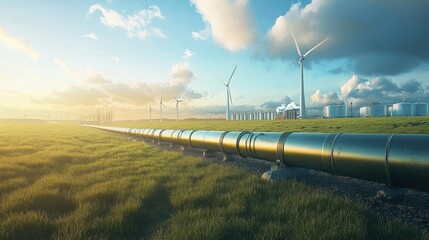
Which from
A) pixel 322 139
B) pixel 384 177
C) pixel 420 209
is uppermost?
pixel 322 139

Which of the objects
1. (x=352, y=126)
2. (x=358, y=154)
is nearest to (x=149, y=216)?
(x=358, y=154)

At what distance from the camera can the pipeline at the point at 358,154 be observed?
5.75m

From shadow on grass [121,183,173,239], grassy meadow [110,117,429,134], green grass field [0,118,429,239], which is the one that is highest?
grassy meadow [110,117,429,134]

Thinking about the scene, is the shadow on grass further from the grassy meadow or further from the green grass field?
the grassy meadow

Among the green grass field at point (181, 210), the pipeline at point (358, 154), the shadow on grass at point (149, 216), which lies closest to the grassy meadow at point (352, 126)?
the pipeline at point (358, 154)

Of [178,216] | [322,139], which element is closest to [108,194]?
[178,216]

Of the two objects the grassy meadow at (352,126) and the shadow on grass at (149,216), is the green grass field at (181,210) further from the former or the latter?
the grassy meadow at (352,126)

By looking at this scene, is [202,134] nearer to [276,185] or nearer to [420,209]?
[276,185]

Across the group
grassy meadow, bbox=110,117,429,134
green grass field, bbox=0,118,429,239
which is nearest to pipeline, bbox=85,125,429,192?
green grass field, bbox=0,118,429,239

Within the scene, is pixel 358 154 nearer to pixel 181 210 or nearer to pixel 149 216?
pixel 181 210

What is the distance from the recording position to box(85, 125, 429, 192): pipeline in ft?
18.9

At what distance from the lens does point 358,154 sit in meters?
6.70

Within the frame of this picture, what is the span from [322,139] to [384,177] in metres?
1.80

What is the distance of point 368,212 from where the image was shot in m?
5.67
